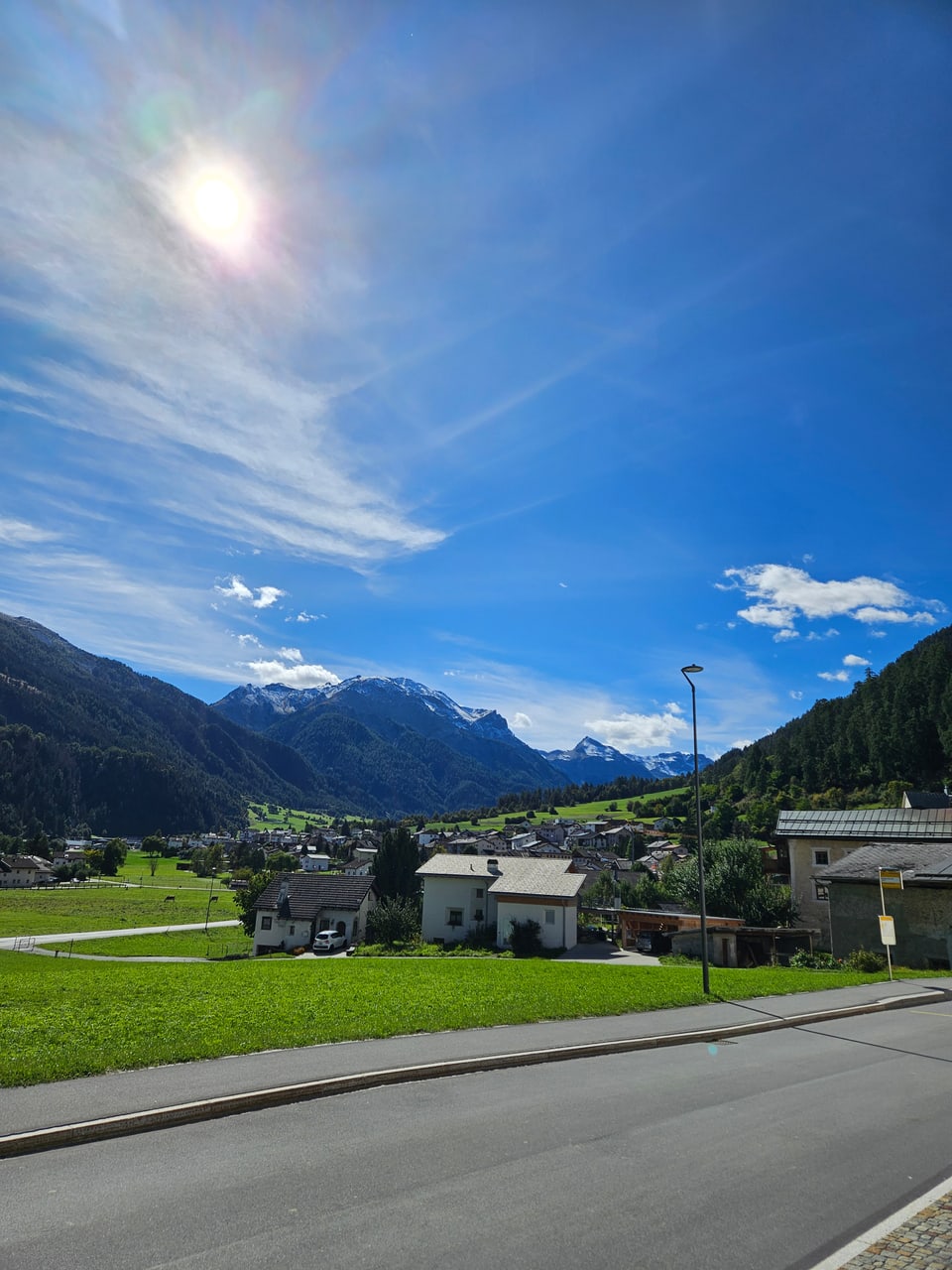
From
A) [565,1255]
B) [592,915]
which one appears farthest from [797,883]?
[565,1255]

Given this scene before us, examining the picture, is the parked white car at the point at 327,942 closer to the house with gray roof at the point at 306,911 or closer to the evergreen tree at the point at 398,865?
the house with gray roof at the point at 306,911

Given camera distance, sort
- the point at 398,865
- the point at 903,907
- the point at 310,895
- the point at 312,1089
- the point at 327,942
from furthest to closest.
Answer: the point at 398,865
the point at 310,895
the point at 327,942
the point at 903,907
the point at 312,1089

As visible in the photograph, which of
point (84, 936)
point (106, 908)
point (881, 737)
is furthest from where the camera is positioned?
point (881, 737)

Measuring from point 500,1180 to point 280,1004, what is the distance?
32.0ft

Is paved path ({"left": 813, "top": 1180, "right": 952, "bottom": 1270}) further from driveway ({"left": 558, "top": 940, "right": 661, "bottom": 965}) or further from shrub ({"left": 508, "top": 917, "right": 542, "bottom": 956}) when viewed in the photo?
shrub ({"left": 508, "top": 917, "right": 542, "bottom": 956})

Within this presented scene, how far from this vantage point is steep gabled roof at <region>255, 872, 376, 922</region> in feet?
185

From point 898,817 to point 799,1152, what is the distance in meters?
58.5

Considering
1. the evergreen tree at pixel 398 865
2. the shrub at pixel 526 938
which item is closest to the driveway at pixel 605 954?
the shrub at pixel 526 938

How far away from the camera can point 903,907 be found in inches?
1272

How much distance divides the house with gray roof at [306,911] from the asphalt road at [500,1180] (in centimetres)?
4855

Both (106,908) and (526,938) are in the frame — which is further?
(106,908)

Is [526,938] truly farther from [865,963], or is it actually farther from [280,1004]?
[280,1004]

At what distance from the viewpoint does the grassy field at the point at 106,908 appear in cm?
7381

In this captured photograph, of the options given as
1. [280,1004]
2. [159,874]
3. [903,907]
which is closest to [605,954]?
[903,907]
